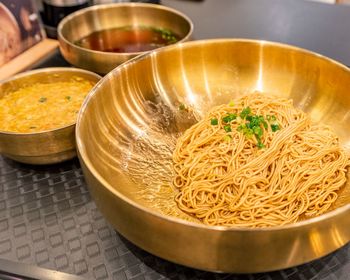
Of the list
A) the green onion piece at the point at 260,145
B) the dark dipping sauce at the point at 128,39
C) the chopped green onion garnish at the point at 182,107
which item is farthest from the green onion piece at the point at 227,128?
the dark dipping sauce at the point at 128,39

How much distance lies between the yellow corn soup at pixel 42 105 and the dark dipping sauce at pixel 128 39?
0.44 m

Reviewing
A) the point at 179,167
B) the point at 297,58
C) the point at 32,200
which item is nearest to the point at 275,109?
the point at 297,58

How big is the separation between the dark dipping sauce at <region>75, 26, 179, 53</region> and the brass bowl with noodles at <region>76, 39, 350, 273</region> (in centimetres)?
47

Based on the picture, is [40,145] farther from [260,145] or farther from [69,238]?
[260,145]

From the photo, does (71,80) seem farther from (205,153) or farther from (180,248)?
(180,248)

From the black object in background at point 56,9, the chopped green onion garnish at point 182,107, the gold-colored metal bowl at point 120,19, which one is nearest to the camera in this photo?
the chopped green onion garnish at point 182,107

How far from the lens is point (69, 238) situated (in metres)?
1.26

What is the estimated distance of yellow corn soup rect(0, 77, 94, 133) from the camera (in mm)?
1473

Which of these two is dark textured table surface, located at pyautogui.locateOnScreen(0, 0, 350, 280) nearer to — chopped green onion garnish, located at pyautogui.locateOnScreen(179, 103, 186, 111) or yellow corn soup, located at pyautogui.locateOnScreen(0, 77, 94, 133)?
yellow corn soup, located at pyautogui.locateOnScreen(0, 77, 94, 133)

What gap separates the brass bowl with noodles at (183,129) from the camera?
0.90 m

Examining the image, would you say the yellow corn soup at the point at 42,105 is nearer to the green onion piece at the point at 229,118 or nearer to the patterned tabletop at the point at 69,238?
the patterned tabletop at the point at 69,238

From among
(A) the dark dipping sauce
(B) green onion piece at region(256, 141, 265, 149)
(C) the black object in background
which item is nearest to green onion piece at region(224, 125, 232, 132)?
(B) green onion piece at region(256, 141, 265, 149)

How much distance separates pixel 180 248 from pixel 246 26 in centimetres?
179

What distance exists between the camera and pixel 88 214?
53.0 inches
